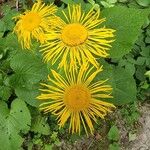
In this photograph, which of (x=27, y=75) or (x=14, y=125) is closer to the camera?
(x=27, y=75)

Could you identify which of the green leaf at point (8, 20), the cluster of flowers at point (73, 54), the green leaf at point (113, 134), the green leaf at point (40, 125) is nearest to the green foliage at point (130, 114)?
the green leaf at point (113, 134)

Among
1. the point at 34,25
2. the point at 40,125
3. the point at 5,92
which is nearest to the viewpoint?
the point at 34,25

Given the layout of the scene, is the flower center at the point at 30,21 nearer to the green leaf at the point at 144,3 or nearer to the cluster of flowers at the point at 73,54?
the cluster of flowers at the point at 73,54

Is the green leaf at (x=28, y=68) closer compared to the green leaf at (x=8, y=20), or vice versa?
the green leaf at (x=28, y=68)

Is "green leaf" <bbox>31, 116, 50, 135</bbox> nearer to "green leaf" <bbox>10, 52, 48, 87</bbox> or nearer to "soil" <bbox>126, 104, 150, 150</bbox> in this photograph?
"green leaf" <bbox>10, 52, 48, 87</bbox>

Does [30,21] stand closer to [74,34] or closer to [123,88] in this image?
[74,34]

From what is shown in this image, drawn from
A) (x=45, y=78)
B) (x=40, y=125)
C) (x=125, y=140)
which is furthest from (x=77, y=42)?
(x=125, y=140)
